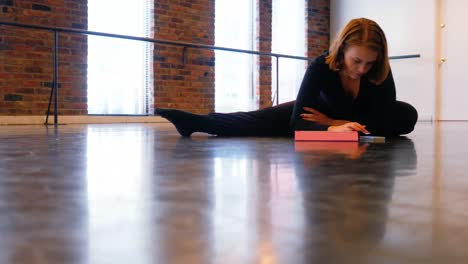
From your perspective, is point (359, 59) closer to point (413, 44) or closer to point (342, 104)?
point (342, 104)

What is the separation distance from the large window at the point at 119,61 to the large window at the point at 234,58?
3.66 feet

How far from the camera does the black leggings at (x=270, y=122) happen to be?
2428 mm

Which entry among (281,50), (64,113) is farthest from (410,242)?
(281,50)

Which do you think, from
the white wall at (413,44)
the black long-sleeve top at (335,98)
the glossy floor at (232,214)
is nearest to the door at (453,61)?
the white wall at (413,44)

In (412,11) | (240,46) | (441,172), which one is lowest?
(441,172)

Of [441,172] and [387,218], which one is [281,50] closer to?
[441,172]

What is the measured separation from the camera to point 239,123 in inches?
97.3

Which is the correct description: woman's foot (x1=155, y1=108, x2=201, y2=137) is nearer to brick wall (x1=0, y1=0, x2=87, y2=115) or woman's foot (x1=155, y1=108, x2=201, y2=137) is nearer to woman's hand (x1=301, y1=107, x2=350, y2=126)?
woman's hand (x1=301, y1=107, x2=350, y2=126)

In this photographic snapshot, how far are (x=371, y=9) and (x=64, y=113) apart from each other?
4.94 meters

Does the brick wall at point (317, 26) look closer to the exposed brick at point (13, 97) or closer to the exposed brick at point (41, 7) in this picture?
the exposed brick at point (41, 7)

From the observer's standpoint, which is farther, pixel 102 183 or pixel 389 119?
pixel 389 119

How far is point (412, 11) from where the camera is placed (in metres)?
7.46

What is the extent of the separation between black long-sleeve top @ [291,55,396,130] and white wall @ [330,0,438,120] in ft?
17.7

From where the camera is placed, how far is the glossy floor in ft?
1.36
